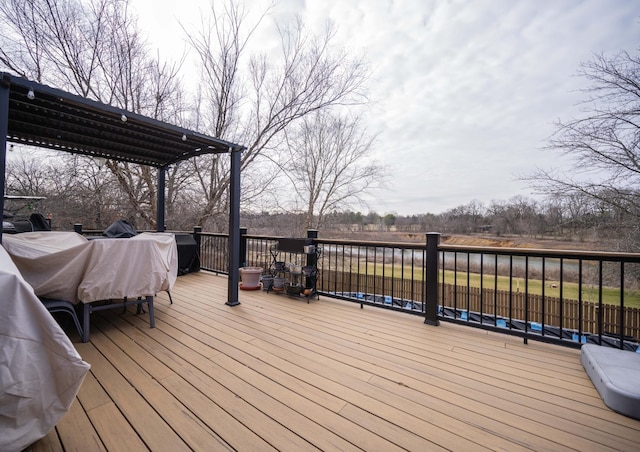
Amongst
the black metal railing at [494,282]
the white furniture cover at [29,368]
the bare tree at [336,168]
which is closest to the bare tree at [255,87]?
the black metal railing at [494,282]

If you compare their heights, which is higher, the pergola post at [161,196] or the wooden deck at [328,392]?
the pergola post at [161,196]

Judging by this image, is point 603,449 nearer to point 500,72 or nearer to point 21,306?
point 21,306

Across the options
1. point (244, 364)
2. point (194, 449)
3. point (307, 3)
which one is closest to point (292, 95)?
point (307, 3)

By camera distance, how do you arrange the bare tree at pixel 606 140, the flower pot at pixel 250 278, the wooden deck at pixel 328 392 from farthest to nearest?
1. the bare tree at pixel 606 140
2. the flower pot at pixel 250 278
3. the wooden deck at pixel 328 392

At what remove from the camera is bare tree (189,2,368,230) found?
705 cm

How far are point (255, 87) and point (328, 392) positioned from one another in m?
8.29

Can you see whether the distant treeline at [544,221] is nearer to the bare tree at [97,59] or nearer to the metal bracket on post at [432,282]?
the metal bracket on post at [432,282]

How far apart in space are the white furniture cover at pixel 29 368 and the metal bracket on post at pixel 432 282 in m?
2.94

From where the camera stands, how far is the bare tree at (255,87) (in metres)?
7.05

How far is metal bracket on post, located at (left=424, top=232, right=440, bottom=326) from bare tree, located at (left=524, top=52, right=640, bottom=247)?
23.1 feet

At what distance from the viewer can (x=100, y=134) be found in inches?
138

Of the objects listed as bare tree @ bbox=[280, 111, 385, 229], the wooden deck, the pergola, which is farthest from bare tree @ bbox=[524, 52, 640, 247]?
the pergola

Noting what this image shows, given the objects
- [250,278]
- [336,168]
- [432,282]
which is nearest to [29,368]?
[432,282]

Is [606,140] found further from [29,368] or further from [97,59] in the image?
[97,59]
